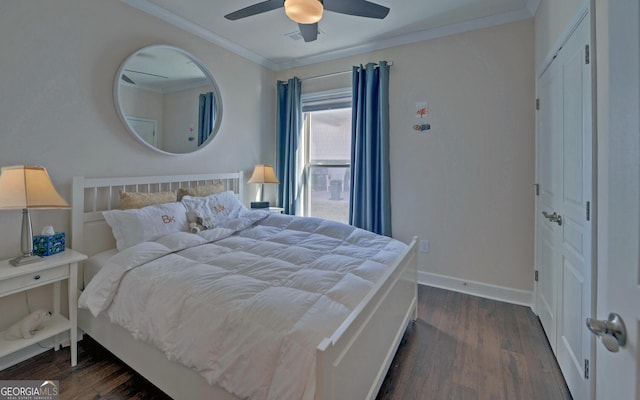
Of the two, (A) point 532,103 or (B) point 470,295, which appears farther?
(B) point 470,295

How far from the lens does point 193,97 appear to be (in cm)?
312

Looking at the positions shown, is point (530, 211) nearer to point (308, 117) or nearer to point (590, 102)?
point (590, 102)

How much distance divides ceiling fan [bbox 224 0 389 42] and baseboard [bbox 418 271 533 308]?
2587mm

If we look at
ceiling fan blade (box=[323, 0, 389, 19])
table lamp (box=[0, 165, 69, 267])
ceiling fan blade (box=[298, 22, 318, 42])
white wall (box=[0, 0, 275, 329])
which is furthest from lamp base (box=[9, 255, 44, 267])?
ceiling fan blade (box=[323, 0, 389, 19])

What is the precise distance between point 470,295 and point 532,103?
192cm

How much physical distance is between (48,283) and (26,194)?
2.01 ft

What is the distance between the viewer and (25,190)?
5.58ft

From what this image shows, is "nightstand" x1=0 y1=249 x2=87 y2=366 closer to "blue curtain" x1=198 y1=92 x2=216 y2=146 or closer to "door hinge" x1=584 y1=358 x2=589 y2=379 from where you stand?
"blue curtain" x1=198 y1=92 x2=216 y2=146

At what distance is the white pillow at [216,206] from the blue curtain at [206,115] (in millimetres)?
711

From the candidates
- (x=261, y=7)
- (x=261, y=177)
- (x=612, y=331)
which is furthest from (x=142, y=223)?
(x=612, y=331)

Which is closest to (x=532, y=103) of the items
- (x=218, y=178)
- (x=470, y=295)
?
(x=470, y=295)

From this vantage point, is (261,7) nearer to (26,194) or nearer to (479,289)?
(26,194)

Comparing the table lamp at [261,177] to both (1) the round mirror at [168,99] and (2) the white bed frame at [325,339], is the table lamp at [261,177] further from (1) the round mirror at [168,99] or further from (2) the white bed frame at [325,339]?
(2) the white bed frame at [325,339]

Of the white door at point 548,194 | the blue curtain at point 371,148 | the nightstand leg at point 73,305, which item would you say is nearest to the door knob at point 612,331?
the white door at point 548,194
